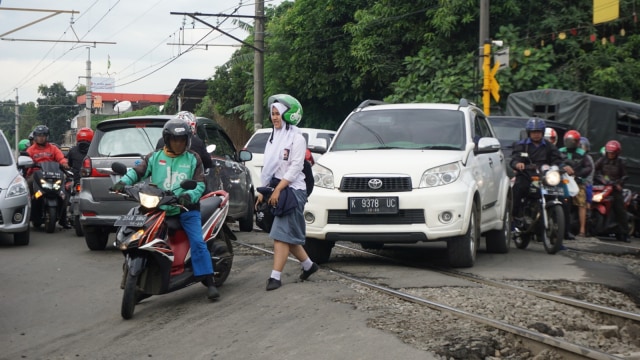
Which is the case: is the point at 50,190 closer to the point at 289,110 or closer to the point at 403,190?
the point at 403,190

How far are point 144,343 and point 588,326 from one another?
3422mm

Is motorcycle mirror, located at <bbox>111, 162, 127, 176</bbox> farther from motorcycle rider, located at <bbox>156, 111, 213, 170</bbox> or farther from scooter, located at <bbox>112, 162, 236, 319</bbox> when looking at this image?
motorcycle rider, located at <bbox>156, 111, 213, 170</bbox>

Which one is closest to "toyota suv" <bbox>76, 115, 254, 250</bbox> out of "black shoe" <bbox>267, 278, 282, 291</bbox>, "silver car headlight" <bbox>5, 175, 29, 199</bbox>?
"silver car headlight" <bbox>5, 175, 29, 199</bbox>

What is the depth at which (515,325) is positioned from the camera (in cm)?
713

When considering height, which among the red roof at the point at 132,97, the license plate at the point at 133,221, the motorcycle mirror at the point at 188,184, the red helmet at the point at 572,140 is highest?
the red roof at the point at 132,97

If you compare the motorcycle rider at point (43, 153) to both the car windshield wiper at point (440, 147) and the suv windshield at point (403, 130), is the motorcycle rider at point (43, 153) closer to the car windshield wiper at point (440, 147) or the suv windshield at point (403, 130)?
the suv windshield at point (403, 130)

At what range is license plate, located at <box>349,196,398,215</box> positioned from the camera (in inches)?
381

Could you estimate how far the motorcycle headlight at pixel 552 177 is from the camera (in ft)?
41.1

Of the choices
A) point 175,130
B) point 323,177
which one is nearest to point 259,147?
point 323,177

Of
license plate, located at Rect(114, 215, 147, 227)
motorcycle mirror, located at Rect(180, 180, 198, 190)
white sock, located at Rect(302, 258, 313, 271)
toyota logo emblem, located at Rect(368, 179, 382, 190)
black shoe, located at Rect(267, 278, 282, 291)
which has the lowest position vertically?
black shoe, located at Rect(267, 278, 282, 291)

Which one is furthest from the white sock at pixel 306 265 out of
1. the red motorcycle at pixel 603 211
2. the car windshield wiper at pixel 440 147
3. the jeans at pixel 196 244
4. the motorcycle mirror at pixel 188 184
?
the red motorcycle at pixel 603 211

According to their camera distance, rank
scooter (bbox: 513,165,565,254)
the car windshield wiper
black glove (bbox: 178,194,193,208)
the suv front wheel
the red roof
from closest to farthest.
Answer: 1. black glove (bbox: 178,194,193,208)
2. the car windshield wiper
3. scooter (bbox: 513,165,565,254)
4. the suv front wheel
5. the red roof

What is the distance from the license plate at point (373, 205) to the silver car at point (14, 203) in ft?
19.7

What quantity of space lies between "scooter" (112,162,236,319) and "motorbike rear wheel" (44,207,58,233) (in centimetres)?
792
